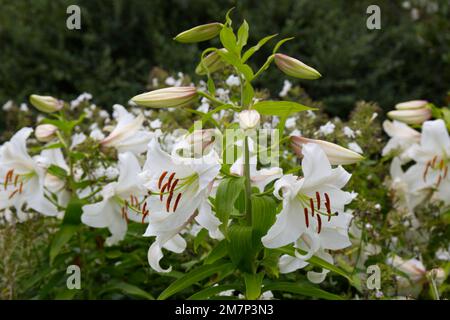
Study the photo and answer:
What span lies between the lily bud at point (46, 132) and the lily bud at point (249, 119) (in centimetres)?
93

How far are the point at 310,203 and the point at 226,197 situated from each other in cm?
17

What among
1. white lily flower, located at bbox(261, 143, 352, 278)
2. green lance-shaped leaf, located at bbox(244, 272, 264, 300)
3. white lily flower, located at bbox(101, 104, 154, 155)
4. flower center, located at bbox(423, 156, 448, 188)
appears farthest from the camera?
flower center, located at bbox(423, 156, 448, 188)

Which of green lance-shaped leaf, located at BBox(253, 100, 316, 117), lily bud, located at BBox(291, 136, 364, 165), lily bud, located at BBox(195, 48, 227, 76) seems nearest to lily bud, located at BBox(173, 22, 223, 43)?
lily bud, located at BBox(195, 48, 227, 76)

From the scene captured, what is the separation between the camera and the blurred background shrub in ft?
17.4

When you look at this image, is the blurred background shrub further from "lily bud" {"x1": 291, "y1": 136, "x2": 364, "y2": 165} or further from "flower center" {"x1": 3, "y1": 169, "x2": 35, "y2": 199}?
"lily bud" {"x1": 291, "y1": 136, "x2": 364, "y2": 165}

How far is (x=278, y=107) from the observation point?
1606mm

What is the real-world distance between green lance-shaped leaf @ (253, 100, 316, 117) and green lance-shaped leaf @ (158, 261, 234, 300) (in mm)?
349

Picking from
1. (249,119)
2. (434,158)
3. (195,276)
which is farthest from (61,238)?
(434,158)

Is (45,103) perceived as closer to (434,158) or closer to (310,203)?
(310,203)

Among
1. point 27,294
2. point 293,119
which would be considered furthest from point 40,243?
point 293,119

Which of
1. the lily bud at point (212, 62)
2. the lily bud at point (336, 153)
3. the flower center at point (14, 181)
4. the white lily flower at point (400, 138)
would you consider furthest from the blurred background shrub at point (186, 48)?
the lily bud at point (336, 153)

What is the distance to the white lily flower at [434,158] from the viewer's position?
2.37 m

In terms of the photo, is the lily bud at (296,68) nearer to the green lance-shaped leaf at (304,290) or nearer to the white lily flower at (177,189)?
the white lily flower at (177,189)

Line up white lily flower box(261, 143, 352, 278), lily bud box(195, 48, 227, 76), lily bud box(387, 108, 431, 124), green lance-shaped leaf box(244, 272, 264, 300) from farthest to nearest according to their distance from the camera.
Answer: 1. lily bud box(387, 108, 431, 124)
2. lily bud box(195, 48, 227, 76)
3. green lance-shaped leaf box(244, 272, 264, 300)
4. white lily flower box(261, 143, 352, 278)
